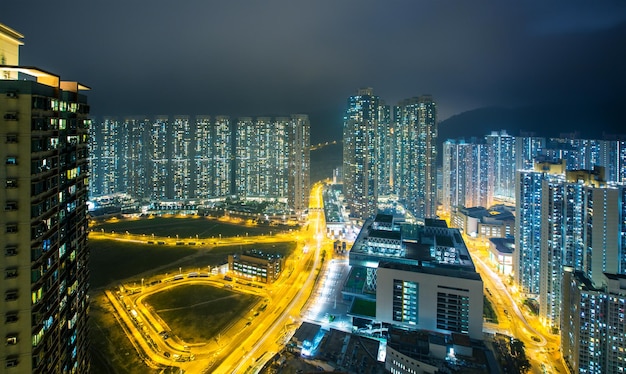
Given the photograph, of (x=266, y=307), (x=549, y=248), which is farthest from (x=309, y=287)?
(x=549, y=248)

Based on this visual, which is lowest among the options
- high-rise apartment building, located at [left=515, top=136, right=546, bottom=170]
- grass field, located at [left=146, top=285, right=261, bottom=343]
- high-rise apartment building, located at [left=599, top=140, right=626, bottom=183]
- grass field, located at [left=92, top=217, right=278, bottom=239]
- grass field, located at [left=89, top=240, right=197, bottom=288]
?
grass field, located at [left=146, top=285, right=261, bottom=343]

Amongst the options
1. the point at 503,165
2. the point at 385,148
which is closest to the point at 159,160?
the point at 385,148

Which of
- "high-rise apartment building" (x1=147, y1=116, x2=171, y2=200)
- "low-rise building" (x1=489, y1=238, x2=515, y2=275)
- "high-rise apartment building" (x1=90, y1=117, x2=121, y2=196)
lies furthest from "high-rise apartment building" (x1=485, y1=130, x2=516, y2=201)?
"high-rise apartment building" (x1=90, y1=117, x2=121, y2=196)

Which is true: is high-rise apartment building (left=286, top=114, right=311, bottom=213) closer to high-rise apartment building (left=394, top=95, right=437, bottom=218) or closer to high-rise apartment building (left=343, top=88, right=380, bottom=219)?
high-rise apartment building (left=343, top=88, right=380, bottom=219)

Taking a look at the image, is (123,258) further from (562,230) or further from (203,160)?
(562,230)

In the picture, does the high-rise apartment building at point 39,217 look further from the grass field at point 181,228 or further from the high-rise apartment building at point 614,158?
the high-rise apartment building at point 614,158

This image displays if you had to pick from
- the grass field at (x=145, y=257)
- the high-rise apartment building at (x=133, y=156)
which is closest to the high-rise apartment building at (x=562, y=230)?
the grass field at (x=145, y=257)

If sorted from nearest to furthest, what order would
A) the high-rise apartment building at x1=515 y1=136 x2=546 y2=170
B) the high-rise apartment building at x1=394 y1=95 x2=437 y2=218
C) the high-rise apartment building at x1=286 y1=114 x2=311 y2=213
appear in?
the high-rise apartment building at x1=394 y1=95 x2=437 y2=218, the high-rise apartment building at x1=286 y1=114 x2=311 y2=213, the high-rise apartment building at x1=515 y1=136 x2=546 y2=170
